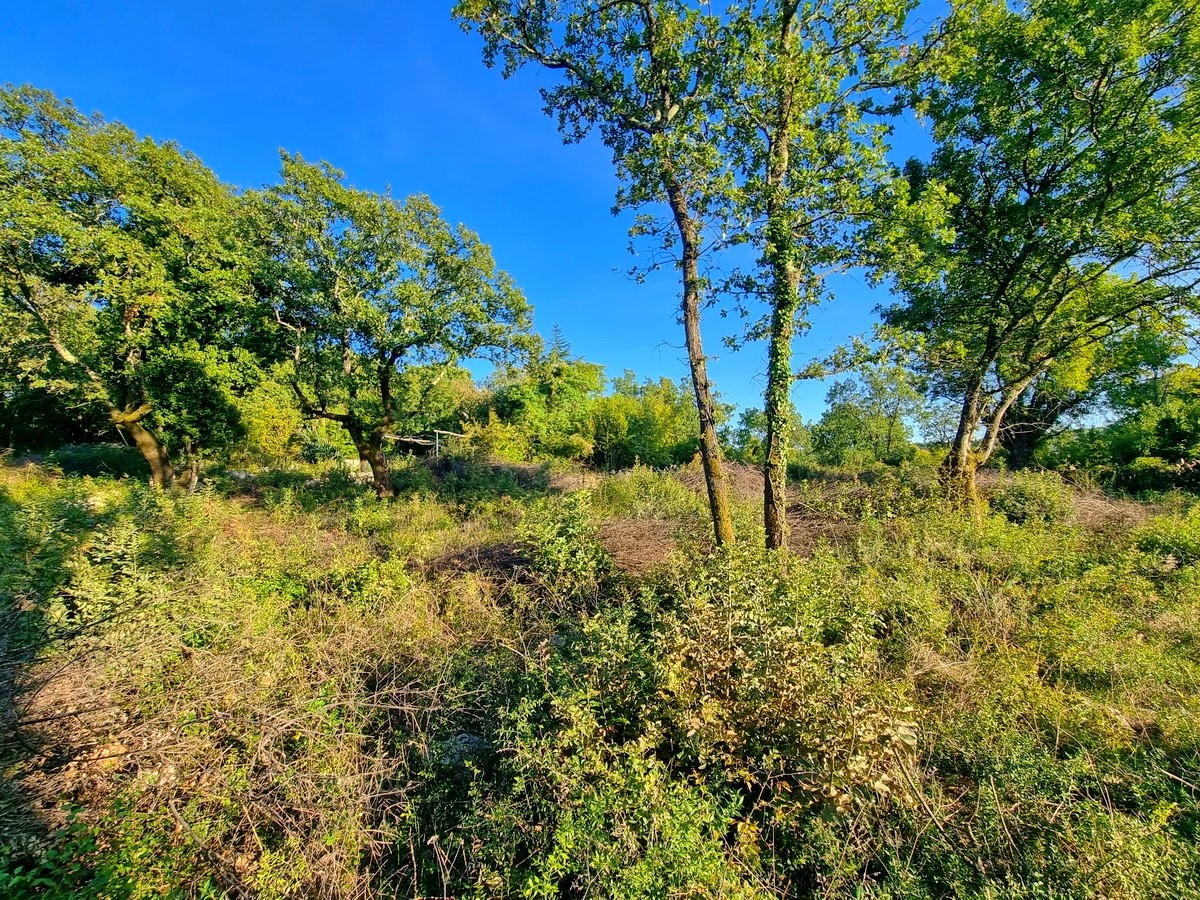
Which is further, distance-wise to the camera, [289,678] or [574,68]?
[574,68]

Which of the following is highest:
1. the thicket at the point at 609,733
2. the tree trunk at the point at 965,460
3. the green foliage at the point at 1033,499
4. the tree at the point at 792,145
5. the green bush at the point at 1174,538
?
the tree at the point at 792,145

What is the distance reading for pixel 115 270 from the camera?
998 cm

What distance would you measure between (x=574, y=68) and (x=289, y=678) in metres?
9.16

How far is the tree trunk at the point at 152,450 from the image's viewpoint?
1162 cm

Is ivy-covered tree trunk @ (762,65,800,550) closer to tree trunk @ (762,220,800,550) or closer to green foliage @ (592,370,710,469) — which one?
tree trunk @ (762,220,800,550)

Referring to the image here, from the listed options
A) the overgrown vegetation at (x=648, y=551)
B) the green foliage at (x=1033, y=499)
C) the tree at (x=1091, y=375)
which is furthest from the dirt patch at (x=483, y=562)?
the tree at (x=1091, y=375)

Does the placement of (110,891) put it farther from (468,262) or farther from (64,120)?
(64,120)

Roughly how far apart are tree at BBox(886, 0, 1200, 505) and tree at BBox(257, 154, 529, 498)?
979 cm

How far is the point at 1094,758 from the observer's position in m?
3.27

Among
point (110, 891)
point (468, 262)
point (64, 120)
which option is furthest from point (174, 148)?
point (110, 891)

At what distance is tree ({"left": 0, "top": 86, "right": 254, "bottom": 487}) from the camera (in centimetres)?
959

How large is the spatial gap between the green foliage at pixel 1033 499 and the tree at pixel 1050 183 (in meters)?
0.90

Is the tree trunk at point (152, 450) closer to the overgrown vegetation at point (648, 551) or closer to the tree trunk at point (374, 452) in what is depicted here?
the overgrown vegetation at point (648, 551)

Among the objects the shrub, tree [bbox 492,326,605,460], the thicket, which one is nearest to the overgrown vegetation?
the thicket
